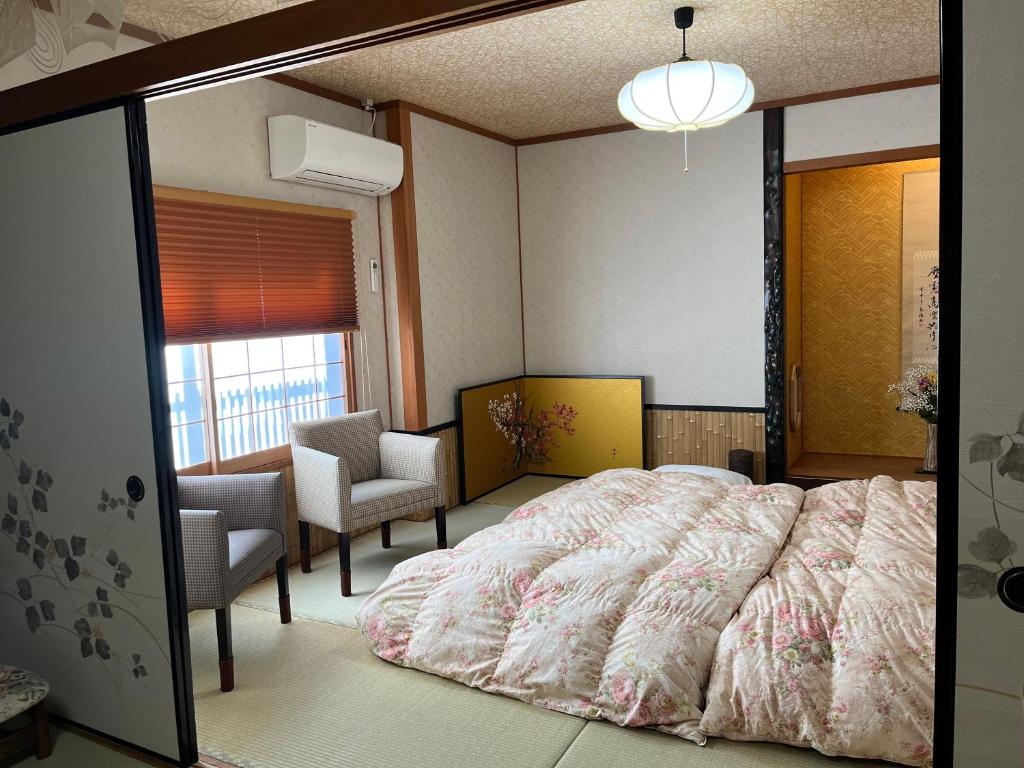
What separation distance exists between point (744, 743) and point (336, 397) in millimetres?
3003

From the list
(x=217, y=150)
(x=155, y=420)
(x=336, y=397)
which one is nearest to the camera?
(x=155, y=420)

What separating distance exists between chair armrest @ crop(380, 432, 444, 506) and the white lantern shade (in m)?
1.95

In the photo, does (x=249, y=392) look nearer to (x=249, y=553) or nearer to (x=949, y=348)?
(x=249, y=553)

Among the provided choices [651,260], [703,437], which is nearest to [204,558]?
[703,437]

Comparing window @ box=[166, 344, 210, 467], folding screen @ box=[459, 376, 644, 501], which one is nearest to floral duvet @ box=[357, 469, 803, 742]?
window @ box=[166, 344, 210, 467]

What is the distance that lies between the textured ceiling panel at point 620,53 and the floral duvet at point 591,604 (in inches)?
84.4

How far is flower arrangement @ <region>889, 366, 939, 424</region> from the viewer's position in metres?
4.66

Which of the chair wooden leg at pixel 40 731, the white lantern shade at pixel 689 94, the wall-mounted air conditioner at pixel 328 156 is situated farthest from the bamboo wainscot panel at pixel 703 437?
the chair wooden leg at pixel 40 731

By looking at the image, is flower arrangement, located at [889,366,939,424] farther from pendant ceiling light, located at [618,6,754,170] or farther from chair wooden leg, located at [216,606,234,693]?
chair wooden leg, located at [216,606,234,693]

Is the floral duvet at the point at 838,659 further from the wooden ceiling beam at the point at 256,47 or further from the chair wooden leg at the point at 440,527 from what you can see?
the chair wooden leg at the point at 440,527

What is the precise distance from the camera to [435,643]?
269 centimetres

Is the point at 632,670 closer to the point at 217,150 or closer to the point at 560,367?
the point at 217,150

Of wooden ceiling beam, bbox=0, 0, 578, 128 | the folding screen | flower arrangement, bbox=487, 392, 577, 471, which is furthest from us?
flower arrangement, bbox=487, 392, 577, 471

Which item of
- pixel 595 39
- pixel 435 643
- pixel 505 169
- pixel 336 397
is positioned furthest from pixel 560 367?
pixel 435 643
